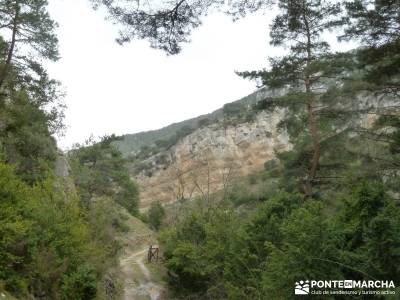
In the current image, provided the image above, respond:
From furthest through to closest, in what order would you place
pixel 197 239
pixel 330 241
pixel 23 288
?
pixel 197 239 → pixel 23 288 → pixel 330 241

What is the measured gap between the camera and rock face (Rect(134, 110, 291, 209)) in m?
86.8

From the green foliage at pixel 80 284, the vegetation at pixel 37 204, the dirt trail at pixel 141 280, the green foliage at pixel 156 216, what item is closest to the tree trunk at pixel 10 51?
the vegetation at pixel 37 204

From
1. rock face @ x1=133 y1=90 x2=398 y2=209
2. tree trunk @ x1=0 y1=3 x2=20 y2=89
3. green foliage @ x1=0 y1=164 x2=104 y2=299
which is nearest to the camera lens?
green foliage @ x1=0 y1=164 x2=104 y2=299

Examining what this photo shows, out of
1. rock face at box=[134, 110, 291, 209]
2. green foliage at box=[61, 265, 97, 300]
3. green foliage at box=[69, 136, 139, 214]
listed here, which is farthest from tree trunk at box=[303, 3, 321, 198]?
rock face at box=[134, 110, 291, 209]

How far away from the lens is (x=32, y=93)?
21.9m

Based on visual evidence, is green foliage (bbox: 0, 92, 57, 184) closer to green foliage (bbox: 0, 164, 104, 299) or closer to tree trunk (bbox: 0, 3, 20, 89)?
tree trunk (bbox: 0, 3, 20, 89)

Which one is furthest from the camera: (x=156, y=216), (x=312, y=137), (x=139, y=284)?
(x=156, y=216)

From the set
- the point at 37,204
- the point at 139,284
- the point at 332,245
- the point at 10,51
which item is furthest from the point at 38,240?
the point at 139,284

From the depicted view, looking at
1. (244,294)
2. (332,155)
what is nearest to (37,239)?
(244,294)

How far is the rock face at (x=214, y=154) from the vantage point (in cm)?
8675

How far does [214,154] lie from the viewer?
89500 mm

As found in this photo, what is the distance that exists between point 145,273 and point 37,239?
16743mm

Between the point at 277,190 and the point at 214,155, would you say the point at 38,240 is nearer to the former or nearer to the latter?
the point at 277,190

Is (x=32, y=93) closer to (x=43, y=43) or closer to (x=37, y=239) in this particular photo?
(x=43, y=43)
